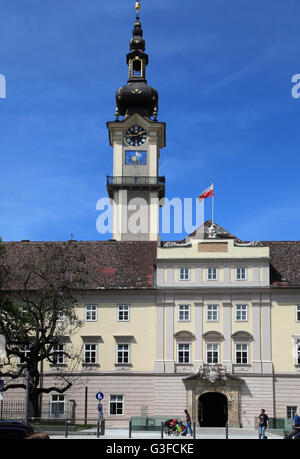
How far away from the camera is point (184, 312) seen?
46.4 metres

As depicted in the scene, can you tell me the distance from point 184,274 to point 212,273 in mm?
1982

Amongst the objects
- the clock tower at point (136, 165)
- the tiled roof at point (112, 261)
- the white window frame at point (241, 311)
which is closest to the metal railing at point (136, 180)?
the clock tower at point (136, 165)

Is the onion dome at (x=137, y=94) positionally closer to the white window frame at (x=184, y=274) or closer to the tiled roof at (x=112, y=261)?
the tiled roof at (x=112, y=261)

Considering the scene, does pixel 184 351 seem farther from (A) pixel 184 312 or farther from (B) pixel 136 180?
(B) pixel 136 180

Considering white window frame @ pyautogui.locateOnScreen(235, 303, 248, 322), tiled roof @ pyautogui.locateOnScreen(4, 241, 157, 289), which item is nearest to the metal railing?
tiled roof @ pyautogui.locateOnScreen(4, 241, 157, 289)

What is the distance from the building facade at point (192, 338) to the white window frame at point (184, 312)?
0.07m

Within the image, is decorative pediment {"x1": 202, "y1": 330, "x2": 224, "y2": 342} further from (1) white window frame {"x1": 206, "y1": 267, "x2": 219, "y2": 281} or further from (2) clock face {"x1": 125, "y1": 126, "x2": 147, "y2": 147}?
(2) clock face {"x1": 125, "y1": 126, "x2": 147, "y2": 147}

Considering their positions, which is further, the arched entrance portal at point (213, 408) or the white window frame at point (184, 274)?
the white window frame at point (184, 274)

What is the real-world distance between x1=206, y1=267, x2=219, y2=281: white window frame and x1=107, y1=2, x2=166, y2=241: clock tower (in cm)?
1868

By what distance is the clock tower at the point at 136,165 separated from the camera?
215 ft

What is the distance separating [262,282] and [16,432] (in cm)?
3158

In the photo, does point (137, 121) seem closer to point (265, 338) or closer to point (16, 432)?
point (265, 338)

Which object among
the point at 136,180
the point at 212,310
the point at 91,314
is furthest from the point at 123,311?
the point at 136,180
